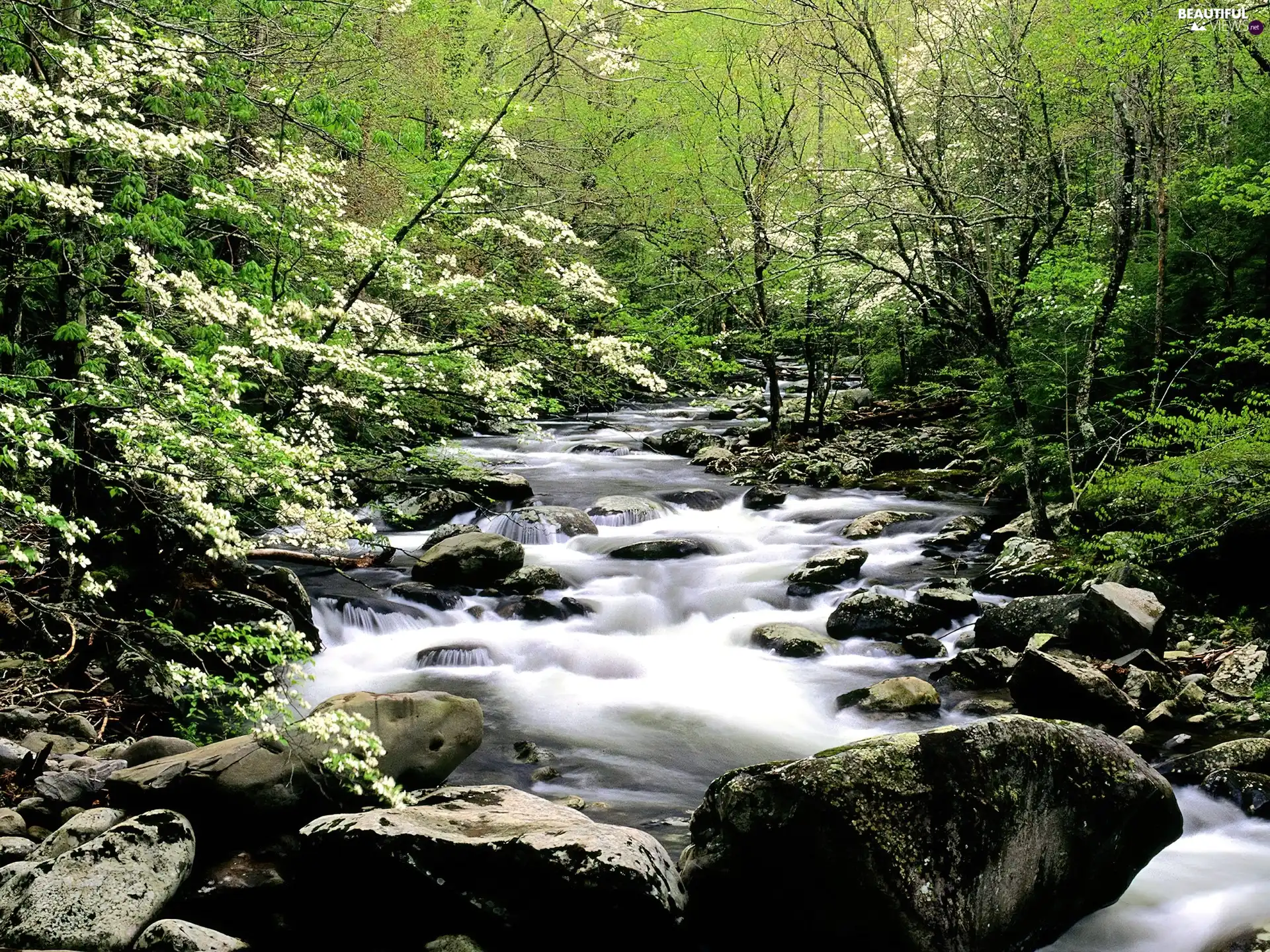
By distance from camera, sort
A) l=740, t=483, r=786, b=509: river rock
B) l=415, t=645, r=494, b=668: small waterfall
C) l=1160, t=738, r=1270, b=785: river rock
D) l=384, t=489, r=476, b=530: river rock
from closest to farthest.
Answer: l=1160, t=738, r=1270, b=785: river rock, l=415, t=645, r=494, b=668: small waterfall, l=384, t=489, r=476, b=530: river rock, l=740, t=483, r=786, b=509: river rock

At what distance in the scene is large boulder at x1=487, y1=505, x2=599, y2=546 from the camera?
46.0 ft

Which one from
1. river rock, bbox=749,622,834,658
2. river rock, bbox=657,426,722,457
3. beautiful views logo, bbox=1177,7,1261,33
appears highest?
beautiful views logo, bbox=1177,7,1261,33

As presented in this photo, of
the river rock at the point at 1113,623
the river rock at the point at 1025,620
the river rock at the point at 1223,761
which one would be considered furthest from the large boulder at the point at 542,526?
the river rock at the point at 1223,761

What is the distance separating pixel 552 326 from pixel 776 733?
14.9 ft

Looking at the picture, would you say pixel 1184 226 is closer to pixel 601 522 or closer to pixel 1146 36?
pixel 1146 36

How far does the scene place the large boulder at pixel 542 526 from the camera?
46.0 ft

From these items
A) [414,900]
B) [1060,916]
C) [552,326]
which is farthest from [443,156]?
[1060,916]

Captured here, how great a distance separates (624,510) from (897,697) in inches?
296

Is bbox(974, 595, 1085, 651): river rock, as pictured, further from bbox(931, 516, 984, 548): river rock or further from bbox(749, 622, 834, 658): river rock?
bbox(931, 516, 984, 548): river rock

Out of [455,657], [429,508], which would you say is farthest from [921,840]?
[429,508]

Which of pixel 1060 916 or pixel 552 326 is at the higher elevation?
pixel 552 326

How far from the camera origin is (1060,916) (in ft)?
16.4

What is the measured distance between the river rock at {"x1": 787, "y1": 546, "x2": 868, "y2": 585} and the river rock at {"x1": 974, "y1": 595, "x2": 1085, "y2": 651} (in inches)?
99.4

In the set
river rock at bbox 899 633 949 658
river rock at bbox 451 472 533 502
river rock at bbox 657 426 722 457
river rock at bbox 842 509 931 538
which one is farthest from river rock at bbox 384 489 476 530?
river rock at bbox 657 426 722 457
